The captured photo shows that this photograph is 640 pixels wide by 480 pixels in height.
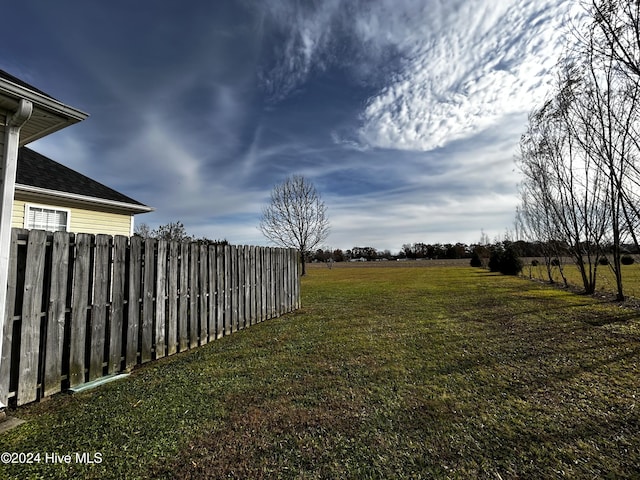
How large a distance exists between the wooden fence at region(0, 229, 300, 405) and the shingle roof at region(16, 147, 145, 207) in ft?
22.6

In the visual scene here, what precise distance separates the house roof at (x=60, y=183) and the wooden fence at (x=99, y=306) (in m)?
6.63

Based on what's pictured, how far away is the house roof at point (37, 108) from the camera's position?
268 cm

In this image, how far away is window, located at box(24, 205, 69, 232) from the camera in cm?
821

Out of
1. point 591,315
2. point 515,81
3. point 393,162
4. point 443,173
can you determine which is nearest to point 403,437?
point 591,315

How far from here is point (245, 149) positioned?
1189 cm

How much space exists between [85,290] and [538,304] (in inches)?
460

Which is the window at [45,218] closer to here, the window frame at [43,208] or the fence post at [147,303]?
the window frame at [43,208]

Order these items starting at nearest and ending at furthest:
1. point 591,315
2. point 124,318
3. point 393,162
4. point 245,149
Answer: point 124,318 < point 591,315 < point 245,149 < point 393,162

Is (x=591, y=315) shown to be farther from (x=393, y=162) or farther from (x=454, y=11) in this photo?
(x=393, y=162)

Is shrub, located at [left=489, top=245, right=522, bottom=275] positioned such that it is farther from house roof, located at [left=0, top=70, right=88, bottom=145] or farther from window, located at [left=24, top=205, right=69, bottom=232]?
window, located at [left=24, top=205, right=69, bottom=232]

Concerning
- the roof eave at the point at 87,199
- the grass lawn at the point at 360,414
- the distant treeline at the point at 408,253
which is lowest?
the grass lawn at the point at 360,414

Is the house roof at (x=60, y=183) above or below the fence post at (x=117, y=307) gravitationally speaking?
above

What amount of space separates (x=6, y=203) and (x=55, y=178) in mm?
8618

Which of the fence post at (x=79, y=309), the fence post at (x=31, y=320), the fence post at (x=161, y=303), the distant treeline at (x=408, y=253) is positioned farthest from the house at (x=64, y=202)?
the distant treeline at (x=408, y=253)
